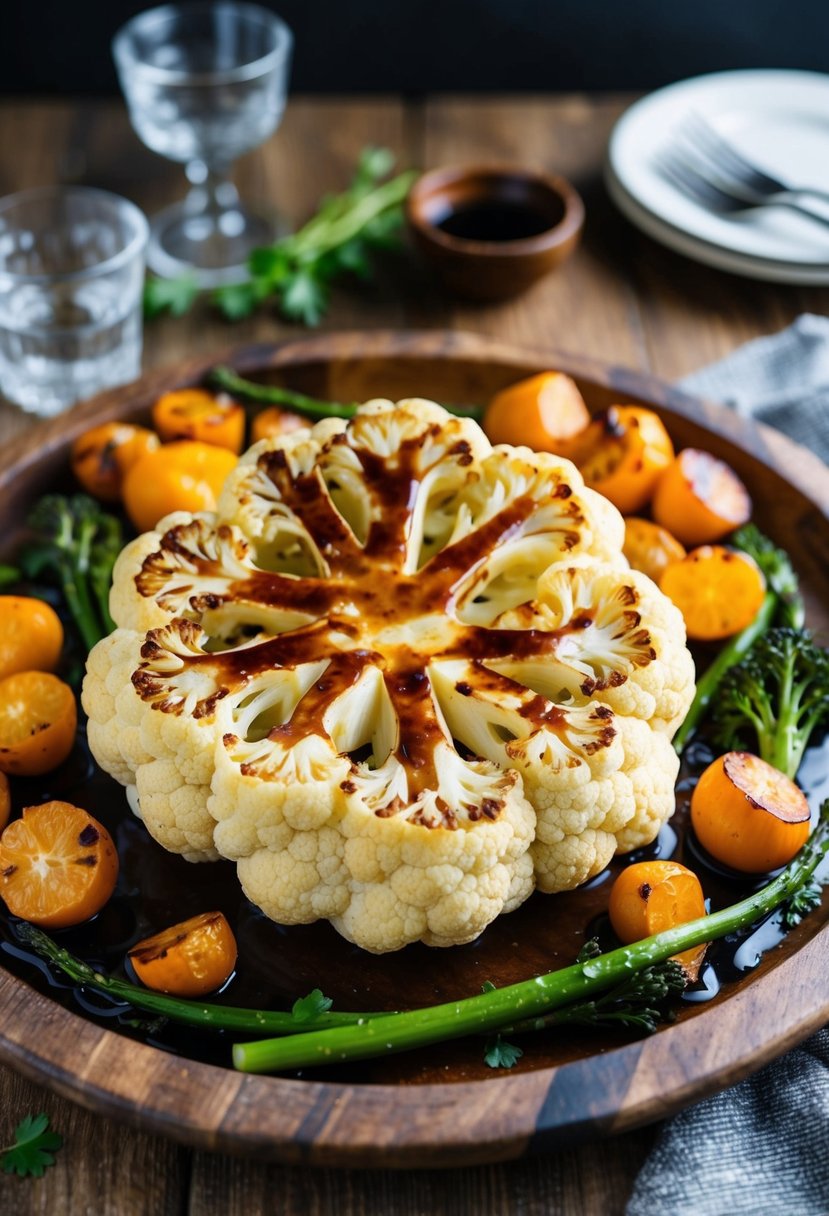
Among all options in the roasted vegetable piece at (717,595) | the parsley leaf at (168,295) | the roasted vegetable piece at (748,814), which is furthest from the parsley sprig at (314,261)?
the roasted vegetable piece at (748,814)

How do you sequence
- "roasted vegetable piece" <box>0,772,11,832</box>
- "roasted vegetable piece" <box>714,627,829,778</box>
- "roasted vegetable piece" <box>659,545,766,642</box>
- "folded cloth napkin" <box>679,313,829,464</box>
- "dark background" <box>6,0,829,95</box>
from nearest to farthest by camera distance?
"roasted vegetable piece" <box>0,772,11,832</box> → "roasted vegetable piece" <box>714,627,829,778</box> → "roasted vegetable piece" <box>659,545,766,642</box> → "folded cloth napkin" <box>679,313,829,464</box> → "dark background" <box>6,0,829,95</box>

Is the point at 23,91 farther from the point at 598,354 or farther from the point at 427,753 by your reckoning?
the point at 427,753

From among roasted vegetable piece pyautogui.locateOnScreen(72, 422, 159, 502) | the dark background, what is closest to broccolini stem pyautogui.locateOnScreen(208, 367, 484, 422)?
roasted vegetable piece pyautogui.locateOnScreen(72, 422, 159, 502)

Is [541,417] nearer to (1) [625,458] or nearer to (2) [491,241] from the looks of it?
(1) [625,458]

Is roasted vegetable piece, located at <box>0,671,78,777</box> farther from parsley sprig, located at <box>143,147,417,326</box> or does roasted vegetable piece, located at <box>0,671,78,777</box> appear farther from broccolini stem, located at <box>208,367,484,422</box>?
parsley sprig, located at <box>143,147,417,326</box>

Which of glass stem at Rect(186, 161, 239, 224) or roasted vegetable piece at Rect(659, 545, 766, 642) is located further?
glass stem at Rect(186, 161, 239, 224)

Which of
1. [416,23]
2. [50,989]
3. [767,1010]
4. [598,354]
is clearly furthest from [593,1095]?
[416,23]

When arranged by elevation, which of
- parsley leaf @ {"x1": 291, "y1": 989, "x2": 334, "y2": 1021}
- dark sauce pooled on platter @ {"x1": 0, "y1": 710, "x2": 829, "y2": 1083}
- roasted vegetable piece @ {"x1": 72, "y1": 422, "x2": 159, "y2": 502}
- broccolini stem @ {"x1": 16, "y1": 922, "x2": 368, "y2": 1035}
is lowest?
dark sauce pooled on platter @ {"x1": 0, "y1": 710, "x2": 829, "y2": 1083}
